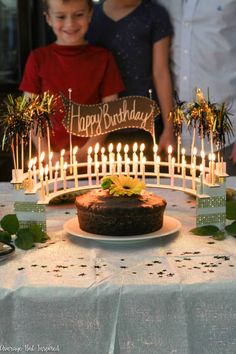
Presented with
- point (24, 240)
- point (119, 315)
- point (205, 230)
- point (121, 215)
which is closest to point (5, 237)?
point (24, 240)

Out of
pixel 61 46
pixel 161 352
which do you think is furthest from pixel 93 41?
pixel 161 352

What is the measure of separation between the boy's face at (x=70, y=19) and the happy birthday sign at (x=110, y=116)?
4.20 feet

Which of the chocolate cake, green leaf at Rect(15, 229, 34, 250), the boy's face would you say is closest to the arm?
the boy's face

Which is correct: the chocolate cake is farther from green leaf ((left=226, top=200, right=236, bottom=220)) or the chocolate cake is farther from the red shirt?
the red shirt

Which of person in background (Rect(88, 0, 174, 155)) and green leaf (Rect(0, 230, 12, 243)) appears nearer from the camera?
green leaf (Rect(0, 230, 12, 243))

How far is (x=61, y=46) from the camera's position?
3145 millimetres

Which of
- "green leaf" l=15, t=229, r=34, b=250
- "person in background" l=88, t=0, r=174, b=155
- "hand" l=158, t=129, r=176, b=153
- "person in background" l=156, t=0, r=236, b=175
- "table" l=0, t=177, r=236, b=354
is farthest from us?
"hand" l=158, t=129, r=176, b=153

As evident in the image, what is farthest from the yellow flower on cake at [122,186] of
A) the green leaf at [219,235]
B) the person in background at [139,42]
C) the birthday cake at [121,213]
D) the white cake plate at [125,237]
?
the person in background at [139,42]

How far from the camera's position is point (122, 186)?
1.63 metres

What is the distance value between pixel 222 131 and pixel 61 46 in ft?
5.41

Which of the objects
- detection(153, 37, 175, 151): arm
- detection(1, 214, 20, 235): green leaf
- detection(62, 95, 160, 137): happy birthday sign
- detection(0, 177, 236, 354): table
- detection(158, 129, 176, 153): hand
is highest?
detection(153, 37, 175, 151): arm

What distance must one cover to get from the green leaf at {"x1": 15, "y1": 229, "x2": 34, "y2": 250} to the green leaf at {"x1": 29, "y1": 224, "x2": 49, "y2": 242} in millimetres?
14

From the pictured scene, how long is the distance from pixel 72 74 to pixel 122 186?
A: 1.64m

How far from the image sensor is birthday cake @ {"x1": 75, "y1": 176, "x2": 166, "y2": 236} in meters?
1.55
